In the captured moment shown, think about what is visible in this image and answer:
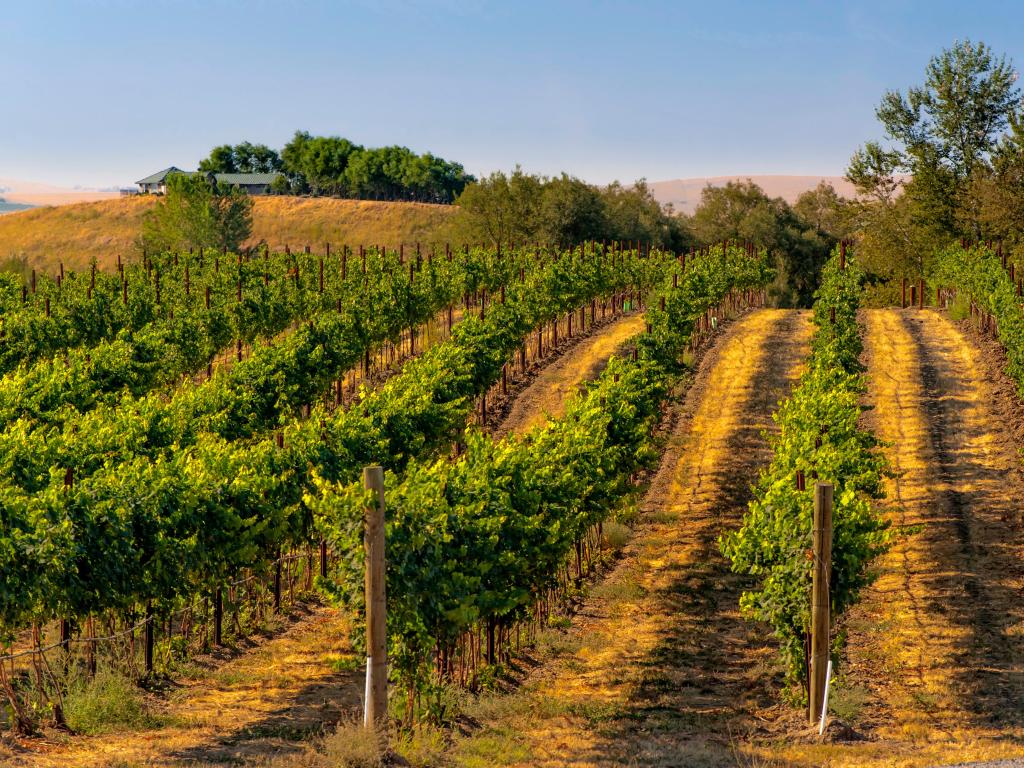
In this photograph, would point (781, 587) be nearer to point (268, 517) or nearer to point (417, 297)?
point (268, 517)

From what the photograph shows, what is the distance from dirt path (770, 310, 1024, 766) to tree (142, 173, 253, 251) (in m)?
66.7

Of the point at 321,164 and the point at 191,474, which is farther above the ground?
the point at 321,164

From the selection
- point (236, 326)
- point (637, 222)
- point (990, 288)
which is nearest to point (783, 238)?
point (637, 222)

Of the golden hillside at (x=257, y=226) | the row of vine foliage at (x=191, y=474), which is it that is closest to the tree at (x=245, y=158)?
the golden hillside at (x=257, y=226)

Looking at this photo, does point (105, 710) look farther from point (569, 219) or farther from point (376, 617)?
point (569, 219)

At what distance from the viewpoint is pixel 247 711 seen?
1567cm

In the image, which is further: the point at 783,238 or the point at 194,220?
the point at 194,220

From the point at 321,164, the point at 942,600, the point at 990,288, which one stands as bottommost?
the point at 942,600

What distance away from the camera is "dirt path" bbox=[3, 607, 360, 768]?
528 inches

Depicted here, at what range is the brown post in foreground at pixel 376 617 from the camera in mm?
13055

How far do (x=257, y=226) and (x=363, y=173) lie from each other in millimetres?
24937

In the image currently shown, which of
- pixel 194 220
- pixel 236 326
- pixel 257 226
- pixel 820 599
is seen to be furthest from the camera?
pixel 257 226

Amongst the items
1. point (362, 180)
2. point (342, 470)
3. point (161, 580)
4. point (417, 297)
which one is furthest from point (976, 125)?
point (362, 180)

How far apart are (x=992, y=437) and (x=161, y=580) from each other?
2358cm
